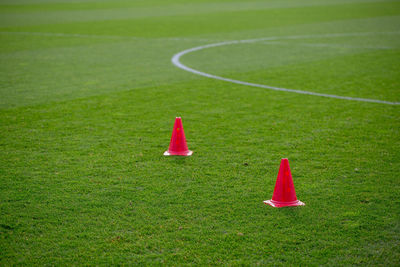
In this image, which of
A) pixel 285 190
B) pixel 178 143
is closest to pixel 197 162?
pixel 178 143

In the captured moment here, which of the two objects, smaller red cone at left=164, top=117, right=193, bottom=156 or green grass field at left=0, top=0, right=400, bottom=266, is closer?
green grass field at left=0, top=0, right=400, bottom=266

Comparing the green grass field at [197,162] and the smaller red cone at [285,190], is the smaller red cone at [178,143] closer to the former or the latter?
the green grass field at [197,162]

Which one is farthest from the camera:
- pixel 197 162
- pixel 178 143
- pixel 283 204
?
pixel 178 143

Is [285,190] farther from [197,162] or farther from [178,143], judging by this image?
[178,143]

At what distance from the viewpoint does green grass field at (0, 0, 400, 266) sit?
3404 millimetres

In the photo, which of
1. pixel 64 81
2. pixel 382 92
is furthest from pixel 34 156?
pixel 382 92

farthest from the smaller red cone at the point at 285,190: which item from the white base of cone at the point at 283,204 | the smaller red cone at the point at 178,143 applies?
the smaller red cone at the point at 178,143

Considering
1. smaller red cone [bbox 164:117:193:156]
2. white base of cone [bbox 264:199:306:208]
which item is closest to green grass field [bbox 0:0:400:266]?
white base of cone [bbox 264:199:306:208]

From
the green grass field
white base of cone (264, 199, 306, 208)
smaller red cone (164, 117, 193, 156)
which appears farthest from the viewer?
smaller red cone (164, 117, 193, 156)

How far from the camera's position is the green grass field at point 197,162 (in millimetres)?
3404

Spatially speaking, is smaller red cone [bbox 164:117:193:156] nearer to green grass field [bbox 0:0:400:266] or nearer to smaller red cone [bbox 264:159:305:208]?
green grass field [bbox 0:0:400:266]

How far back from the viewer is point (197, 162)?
5.00 meters

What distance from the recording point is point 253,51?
1267cm

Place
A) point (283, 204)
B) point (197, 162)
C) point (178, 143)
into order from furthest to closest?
point (178, 143) < point (197, 162) < point (283, 204)
